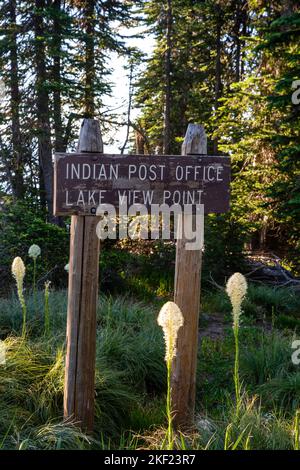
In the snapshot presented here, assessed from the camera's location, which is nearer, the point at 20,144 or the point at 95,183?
the point at 95,183

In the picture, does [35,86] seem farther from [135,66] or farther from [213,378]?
[213,378]

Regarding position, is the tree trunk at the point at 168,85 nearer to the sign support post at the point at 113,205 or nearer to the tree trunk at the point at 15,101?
the tree trunk at the point at 15,101

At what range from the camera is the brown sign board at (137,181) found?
12.3 feet

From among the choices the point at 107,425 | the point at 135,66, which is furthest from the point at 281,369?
the point at 135,66

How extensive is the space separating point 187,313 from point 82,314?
85cm

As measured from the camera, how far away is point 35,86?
15.0 m

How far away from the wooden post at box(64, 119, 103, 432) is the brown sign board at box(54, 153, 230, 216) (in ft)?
0.47

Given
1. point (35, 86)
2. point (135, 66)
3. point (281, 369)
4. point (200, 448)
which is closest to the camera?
point (200, 448)

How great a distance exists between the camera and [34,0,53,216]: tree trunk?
1520 centimetres

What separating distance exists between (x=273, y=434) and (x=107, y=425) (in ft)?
4.88

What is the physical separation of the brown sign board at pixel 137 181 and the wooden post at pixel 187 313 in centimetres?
17

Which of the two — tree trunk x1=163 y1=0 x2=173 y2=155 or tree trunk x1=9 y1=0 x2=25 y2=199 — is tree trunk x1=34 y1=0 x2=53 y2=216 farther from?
tree trunk x1=163 y1=0 x2=173 y2=155

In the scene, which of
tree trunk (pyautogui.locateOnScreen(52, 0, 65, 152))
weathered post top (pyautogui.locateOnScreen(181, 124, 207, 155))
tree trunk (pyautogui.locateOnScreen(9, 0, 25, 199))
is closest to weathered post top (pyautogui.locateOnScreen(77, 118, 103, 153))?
weathered post top (pyautogui.locateOnScreen(181, 124, 207, 155))

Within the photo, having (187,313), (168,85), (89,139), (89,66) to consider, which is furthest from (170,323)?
(168,85)
